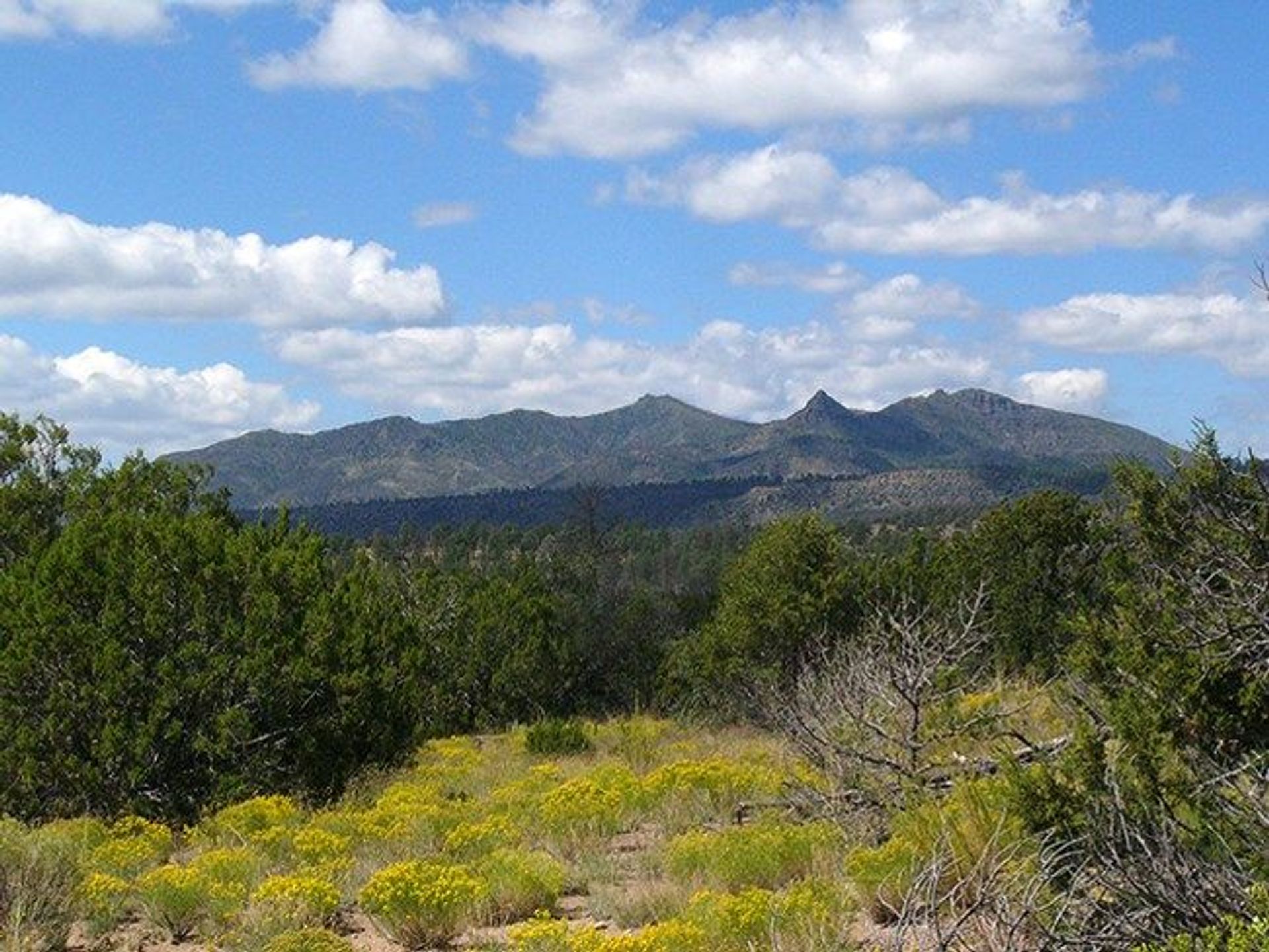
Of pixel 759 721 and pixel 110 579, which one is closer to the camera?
pixel 110 579

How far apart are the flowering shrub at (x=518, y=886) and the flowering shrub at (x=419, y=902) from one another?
385 mm

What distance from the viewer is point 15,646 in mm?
14344

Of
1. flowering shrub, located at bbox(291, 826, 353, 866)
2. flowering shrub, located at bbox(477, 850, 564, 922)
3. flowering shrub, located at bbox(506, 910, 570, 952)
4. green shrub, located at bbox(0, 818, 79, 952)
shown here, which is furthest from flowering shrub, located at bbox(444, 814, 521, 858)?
flowering shrub, located at bbox(506, 910, 570, 952)

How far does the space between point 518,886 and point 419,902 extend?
2.98 feet

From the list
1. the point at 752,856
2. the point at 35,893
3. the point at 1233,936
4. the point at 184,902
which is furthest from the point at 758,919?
the point at 35,893

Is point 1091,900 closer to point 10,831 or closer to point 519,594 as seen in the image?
point 10,831

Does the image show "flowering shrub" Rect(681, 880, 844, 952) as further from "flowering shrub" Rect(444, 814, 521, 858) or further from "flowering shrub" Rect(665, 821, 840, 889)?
"flowering shrub" Rect(444, 814, 521, 858)

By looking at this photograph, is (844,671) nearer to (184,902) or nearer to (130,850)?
(130,850)

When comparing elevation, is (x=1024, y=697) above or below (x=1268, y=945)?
below

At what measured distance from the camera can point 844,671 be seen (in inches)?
598

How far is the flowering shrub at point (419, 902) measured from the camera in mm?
8711

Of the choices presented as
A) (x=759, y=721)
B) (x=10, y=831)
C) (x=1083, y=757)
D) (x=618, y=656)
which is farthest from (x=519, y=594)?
(x=1083, y=757)

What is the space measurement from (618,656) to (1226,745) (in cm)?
3667

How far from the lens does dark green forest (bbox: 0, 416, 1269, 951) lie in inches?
276
